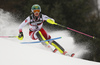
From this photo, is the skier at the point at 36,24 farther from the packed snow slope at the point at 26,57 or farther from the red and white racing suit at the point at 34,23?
the packed snow slope at the point at 26,57

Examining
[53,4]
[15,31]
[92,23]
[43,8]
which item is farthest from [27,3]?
[92,23]

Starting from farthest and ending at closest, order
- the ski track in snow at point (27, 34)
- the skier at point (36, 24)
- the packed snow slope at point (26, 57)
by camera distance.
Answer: the ski track in snow at point (27, 34) < the skier at point (36, 24) < the packed snow slope at point (26, 57)

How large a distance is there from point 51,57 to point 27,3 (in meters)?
7.91

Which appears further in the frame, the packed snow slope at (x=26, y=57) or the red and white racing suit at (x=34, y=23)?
the red and white racing suit at (x=34, y=23)

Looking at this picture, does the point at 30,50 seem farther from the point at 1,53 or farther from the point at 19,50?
the point at 1,53

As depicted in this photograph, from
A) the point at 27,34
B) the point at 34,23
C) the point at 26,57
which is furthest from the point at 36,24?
the point at 27,34

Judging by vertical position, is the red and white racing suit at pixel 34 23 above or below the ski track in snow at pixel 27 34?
above

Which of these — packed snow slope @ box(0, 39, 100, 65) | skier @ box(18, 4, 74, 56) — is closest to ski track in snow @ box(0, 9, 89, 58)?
skier @ box(18, 4, 74, 56)

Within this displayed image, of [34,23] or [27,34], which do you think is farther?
[27,34]

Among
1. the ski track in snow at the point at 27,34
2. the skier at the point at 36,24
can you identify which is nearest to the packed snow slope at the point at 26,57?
the skier at the point at 36,24

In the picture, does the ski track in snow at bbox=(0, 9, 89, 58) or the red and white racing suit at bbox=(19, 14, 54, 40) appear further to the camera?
the ski track in snow at bbox=(0, 9, 89, 58)

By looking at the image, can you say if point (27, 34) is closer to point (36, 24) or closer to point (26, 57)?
point (36, 24)

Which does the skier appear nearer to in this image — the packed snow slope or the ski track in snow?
the packed snow slope

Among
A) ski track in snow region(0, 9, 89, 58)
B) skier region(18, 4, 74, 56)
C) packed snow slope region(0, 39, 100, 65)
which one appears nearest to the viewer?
packed snow slope region(0, 39, 100, 65)
